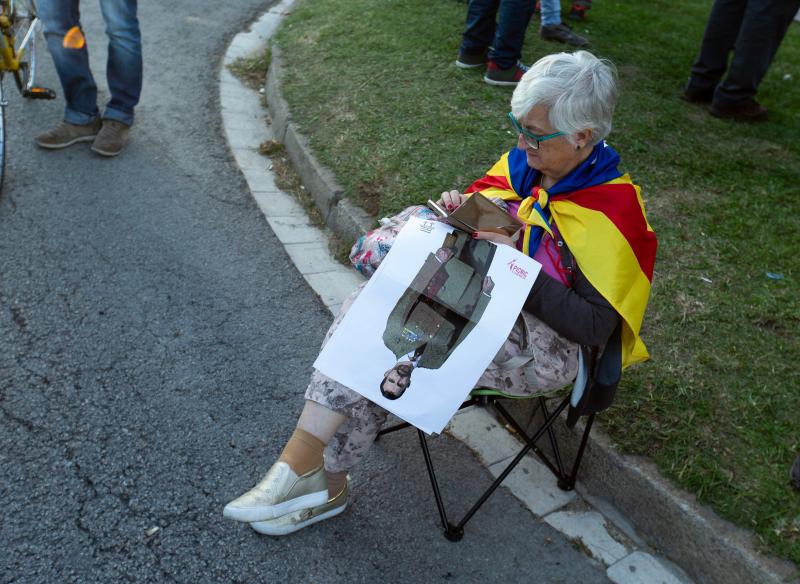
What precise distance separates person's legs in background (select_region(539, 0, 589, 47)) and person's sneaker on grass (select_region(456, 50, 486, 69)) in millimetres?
1337

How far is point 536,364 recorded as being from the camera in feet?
7.49

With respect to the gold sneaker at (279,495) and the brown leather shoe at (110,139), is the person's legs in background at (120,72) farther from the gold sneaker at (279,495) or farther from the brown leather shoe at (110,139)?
the gold sneaker at (279,495)

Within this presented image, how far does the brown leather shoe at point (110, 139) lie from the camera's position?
4.46m

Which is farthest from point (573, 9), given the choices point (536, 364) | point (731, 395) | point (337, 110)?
point (536, 364)

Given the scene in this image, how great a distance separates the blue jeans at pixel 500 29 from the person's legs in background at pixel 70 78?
2.48 metres

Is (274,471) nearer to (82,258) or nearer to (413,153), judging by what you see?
(82,258)

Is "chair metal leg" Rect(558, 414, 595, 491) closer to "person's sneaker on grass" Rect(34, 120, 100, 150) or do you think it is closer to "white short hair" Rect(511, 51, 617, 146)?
"white short hair" Rect(511, 51, 617, 146)

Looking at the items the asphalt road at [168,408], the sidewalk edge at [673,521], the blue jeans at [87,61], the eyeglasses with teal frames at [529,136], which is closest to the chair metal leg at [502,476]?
the asphalt road at [168,408]

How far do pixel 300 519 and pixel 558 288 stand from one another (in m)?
1.03

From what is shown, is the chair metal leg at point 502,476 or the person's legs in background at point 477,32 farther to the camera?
the person's legs in background at point 477,32

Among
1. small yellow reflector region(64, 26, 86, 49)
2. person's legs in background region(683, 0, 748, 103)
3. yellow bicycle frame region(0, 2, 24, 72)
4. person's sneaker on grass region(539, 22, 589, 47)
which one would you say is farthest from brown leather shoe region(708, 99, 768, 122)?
yellow bicycle frame region(0, 2, 24, 72)

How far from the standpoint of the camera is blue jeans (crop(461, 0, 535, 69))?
5215mm

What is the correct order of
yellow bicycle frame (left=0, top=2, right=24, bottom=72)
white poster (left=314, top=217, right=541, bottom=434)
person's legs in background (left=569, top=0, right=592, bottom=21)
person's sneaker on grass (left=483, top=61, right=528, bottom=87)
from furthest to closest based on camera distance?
person's legs in background (left=569, top=0, right=592, bottom=21), person's sneaker on grass (left=483, top=61, right=528, bottom=87), yellow bicycle frame (left=0, top=2, right=24, bottom=72), white poster (left=314, top=217, right=541, bottom=434)

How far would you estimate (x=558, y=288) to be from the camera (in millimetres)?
2195
